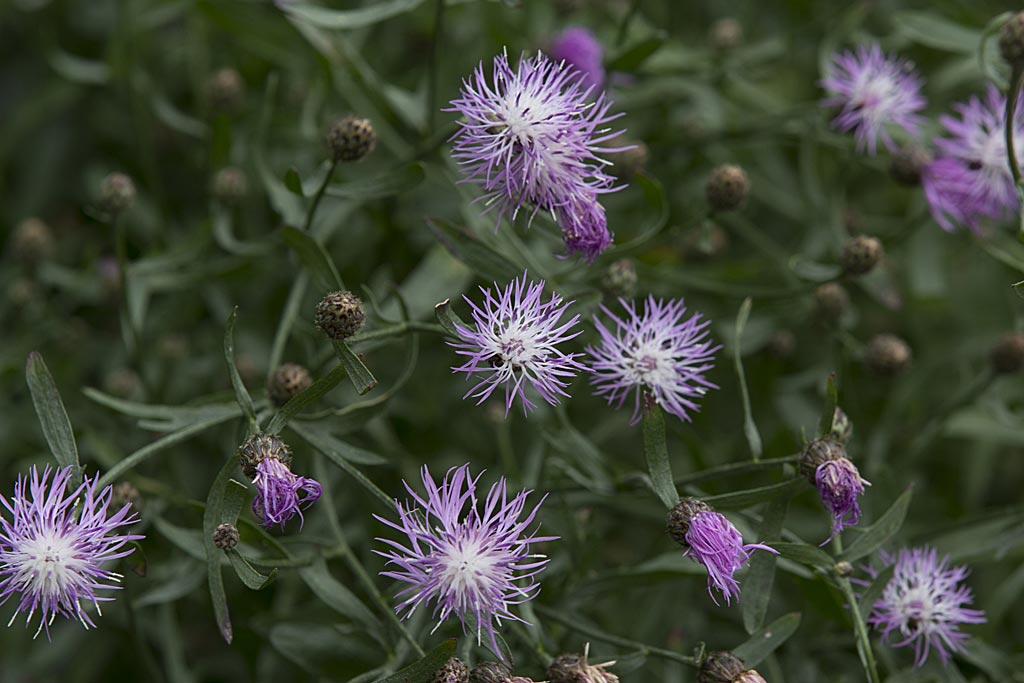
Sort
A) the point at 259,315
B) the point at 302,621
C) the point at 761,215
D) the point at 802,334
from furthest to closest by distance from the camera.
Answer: the point at 761,215 < the point at 802,334 < the point at 259,315 < the point at 302,621

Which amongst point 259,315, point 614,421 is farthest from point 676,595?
point 259,315

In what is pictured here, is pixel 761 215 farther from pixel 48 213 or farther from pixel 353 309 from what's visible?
pixel 48 213

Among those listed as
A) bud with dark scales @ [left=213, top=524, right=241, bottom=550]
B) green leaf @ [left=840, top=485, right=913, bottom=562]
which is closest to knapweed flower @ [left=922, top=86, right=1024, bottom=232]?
green leaf @ [left=840, top=485, right=913, bottom=562]

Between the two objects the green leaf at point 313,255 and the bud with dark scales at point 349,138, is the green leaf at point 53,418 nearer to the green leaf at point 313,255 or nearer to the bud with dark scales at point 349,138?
the green leaf at point 313,255

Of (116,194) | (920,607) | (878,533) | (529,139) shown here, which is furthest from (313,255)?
(920,607)

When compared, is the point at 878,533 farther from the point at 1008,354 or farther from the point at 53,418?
the point at 53,418

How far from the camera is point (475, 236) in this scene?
1395 mm

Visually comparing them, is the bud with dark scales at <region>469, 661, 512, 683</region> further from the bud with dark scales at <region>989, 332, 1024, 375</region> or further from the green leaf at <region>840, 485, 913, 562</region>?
the bud with dark scales at <region>989, 332, 1024, 375</region>

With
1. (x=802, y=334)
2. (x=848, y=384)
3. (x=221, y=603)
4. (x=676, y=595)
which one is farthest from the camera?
(x=802, y=334)

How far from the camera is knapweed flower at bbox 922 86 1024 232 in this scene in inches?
66.6

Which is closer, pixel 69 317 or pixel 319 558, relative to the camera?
pixel 319 558

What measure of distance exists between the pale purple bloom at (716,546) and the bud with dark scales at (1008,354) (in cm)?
76

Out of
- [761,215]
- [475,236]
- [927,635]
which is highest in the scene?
[761,215]

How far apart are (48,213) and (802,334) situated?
168cm
